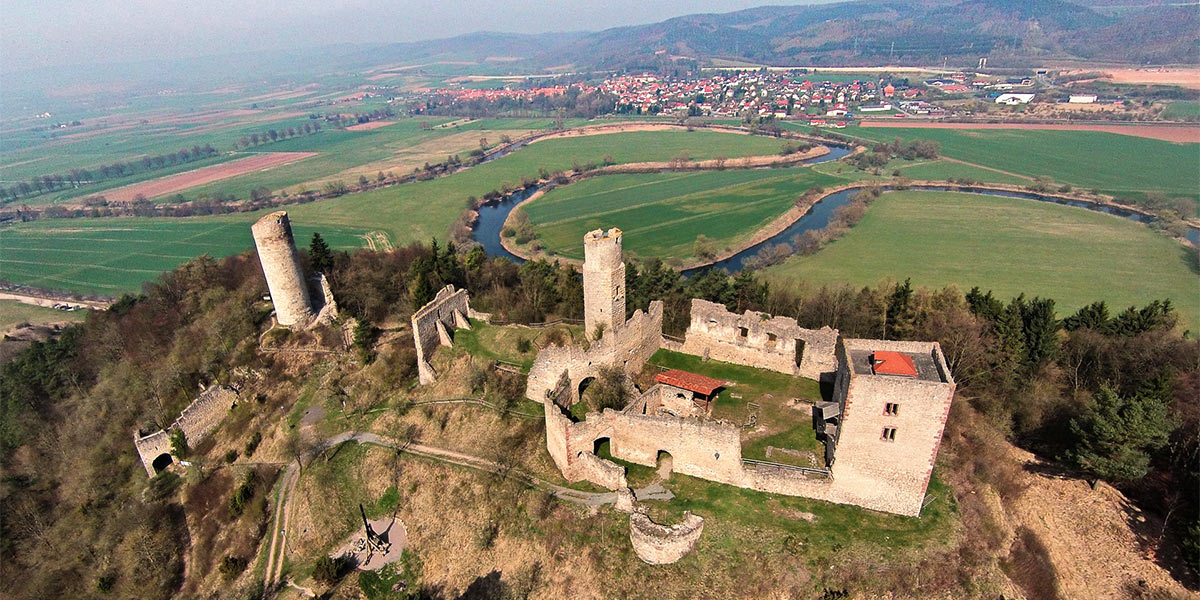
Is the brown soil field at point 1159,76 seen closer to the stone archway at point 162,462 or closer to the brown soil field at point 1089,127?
the brown soil field at point 1089,127

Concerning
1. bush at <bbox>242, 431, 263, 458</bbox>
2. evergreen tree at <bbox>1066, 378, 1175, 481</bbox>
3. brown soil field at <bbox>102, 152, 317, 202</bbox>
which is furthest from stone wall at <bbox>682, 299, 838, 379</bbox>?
brown soil field at <bbox>102, 152, 317, 202</bbox>

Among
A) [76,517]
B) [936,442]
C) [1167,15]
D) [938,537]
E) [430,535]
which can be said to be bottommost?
[76,517]

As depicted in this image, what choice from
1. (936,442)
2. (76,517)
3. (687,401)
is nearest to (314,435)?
(76,517)

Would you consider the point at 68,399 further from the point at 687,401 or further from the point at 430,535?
the point at 687,401

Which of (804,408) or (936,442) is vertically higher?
(936,442)

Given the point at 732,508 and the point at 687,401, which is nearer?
the point at 732,508

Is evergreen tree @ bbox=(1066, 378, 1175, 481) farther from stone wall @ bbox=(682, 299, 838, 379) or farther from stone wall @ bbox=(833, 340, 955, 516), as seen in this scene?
stone wall @ bbox=(682, 299, 838, 379)

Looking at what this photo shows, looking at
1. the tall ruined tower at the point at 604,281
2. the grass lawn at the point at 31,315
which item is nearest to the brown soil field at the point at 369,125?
the grass lawn at the point at 31,315
